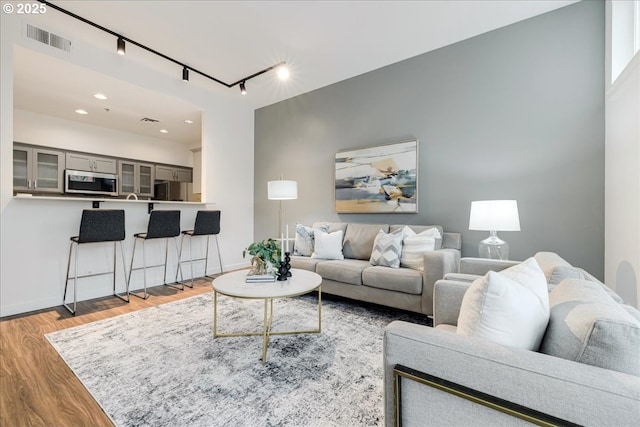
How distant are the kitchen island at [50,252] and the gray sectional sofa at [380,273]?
235 cm

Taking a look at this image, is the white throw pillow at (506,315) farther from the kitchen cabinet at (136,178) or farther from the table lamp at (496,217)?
the kitchen cabinet at (136,178)

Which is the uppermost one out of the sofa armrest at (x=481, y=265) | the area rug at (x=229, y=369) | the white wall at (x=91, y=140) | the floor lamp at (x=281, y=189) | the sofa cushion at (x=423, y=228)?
the white wall at (x=91, y=140)

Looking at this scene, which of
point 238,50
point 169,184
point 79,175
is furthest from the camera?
point 169,184

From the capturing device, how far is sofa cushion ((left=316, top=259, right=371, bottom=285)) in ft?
9.62

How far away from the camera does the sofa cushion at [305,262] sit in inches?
129

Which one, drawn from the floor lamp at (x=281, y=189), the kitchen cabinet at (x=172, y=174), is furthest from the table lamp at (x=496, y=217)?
the kitchen cabinet at (x=172, y=174)

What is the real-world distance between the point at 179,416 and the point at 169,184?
5506 mm

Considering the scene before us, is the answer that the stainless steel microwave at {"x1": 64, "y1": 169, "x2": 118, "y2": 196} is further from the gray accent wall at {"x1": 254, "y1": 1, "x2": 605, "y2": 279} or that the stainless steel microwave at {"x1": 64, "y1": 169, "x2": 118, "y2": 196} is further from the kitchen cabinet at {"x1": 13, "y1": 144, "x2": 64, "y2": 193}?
the gray accent wall at {"x1": 254, "y1": 1, "x2": 605, "y2": 279}

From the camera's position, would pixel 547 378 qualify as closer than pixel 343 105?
Yes

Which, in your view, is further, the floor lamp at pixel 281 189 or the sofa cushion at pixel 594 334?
the floor lamp at pixel 281 189

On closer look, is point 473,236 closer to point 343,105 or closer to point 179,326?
point 343,105

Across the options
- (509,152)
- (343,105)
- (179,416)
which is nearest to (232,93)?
(343,105)

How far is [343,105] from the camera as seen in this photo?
4172 mm

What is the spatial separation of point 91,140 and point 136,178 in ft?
3.28
